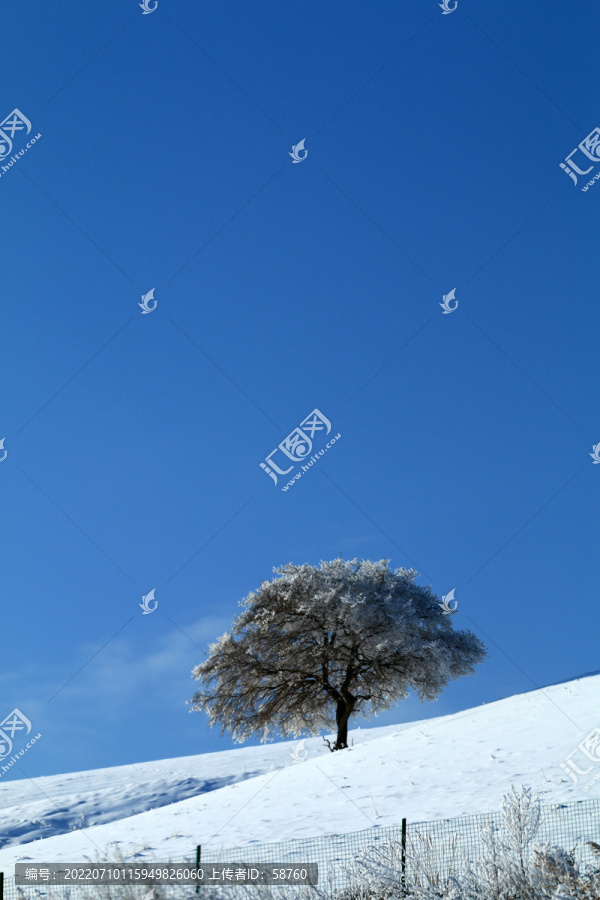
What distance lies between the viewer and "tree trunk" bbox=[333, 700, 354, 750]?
1201 inches

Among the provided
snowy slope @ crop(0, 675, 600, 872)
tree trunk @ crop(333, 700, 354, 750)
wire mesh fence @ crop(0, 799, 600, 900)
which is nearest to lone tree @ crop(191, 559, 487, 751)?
tree trunk @ crop(333, 700, 354, 750)

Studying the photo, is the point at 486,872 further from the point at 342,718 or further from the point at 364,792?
the point at 342,718

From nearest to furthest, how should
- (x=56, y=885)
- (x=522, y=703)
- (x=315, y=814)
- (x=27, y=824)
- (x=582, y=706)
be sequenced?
(x=56, y=885), (x=315, y=814), (x=582, y=706), (x=522, y=703), (x=27, y=824)

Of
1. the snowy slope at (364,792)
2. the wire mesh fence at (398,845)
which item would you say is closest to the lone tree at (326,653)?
the snowy slope at (364,792)

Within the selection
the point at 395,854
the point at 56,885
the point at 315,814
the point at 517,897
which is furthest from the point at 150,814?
the point at 517,897

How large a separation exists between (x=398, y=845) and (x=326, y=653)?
64.2 ft

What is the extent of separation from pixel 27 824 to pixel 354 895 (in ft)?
77.3

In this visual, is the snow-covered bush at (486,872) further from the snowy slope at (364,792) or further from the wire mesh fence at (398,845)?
the snowy slope at (364,792)

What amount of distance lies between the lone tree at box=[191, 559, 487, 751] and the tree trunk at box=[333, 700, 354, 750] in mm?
41

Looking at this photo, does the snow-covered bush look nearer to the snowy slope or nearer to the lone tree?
the snowy slope

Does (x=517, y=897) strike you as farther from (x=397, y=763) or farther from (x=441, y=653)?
(x=441, y=653)

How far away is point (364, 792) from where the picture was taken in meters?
17.6

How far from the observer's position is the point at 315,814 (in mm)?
16078

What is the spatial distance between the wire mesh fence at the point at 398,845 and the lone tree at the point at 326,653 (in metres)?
16.9
